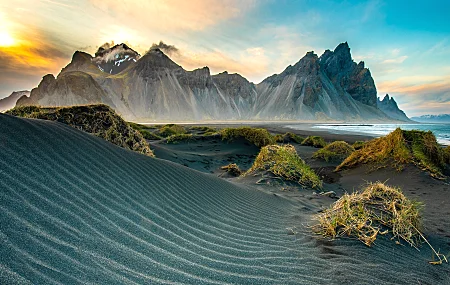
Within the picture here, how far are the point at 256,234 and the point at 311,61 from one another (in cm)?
14936

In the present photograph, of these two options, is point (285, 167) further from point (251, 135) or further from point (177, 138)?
point (177, 138)

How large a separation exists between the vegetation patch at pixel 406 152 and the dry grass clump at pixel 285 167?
2.57 metres

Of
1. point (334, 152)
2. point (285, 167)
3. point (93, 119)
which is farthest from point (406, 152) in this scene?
point (93, 119)

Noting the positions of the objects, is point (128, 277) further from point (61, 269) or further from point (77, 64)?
point (77, 64)

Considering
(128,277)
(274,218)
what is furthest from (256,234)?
(128,277)

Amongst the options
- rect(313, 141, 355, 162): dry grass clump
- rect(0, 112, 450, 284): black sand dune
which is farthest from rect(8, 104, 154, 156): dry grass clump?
rect(313, 141, 355, 162): dry grass clump

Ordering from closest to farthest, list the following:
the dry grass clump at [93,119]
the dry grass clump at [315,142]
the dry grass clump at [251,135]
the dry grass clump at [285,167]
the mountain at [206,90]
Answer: the dry grass clump at [93,119]
the dry grass clump at [285,167]
the dry grass clump at [251,135]
the dry grass clump at [315,142]
the mountain at [206,90]

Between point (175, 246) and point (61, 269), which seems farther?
point (175, 246)

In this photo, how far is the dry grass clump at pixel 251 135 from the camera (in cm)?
1302

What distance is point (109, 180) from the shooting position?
2771mm

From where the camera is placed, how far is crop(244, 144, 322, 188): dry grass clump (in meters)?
6.50

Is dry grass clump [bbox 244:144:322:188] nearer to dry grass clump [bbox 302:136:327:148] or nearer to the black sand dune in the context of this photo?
the black sand dune

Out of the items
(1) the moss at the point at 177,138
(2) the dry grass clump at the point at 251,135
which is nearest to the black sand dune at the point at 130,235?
(2) the dry grass clump at the point at 251,135

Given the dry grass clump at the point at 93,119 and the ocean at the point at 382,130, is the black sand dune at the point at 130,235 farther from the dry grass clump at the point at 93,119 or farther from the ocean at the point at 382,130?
the ocean at the point at 382,130
